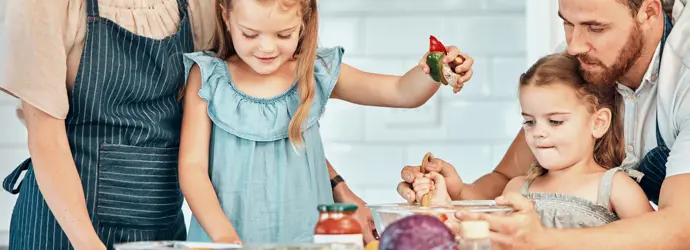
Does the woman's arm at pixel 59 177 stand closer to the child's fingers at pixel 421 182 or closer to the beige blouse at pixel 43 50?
the beige blouse at pixel 43 50

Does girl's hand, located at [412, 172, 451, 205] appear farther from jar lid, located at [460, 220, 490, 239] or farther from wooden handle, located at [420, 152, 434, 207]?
jar lid, located at [460, 220, 490, 239]

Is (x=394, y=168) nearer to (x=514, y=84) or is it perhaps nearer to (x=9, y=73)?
(x=514, y=84)

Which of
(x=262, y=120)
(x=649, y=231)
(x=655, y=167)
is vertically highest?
(x=262, y=120)

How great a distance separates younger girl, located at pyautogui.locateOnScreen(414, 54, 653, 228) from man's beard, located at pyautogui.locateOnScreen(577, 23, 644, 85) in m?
0.02

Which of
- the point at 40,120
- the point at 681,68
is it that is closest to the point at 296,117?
the point at 40,120

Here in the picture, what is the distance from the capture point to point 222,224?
1.95 meters

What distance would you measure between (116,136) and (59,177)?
0.20 metres

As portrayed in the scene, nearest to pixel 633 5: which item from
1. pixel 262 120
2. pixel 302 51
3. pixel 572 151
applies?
pixel 572 151

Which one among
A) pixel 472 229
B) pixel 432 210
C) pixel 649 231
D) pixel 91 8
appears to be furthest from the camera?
pixel 91 8

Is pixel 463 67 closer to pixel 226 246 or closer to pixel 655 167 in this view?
pixel 655 167

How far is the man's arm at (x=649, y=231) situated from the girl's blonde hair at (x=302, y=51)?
0.69 metres

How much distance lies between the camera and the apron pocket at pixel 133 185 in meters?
2.05

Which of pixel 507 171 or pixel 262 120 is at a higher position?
pixel 262 120

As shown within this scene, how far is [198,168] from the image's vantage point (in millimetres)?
2041
